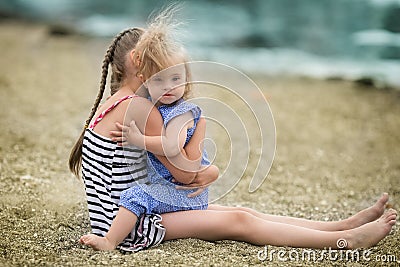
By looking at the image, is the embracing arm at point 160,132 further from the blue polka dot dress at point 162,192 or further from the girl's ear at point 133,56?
the girl's ear at point 133,56

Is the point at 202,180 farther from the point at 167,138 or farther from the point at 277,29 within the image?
the point at 277,29

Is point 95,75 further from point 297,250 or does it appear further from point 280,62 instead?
point 297,250

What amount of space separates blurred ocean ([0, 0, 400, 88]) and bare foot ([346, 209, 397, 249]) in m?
4.53

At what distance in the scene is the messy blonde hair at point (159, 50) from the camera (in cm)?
256

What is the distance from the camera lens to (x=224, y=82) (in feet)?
21.5

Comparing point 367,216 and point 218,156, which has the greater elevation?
point 367,216

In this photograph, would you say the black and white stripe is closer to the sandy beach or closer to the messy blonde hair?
the sandy beach

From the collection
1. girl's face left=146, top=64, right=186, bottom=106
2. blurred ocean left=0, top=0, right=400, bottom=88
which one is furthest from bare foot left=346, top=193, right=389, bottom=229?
blurred ocean left=0, top=0, right=400, bottom=88

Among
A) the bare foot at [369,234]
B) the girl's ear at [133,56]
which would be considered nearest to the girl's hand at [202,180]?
the girl's ear at [133,56]

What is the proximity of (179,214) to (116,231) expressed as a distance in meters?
0.28

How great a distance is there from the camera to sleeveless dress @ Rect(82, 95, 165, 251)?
8.63ft

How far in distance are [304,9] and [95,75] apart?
3.15m

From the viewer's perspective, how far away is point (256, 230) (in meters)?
2.71

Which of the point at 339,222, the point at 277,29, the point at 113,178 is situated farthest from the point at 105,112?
the point at 277,29
